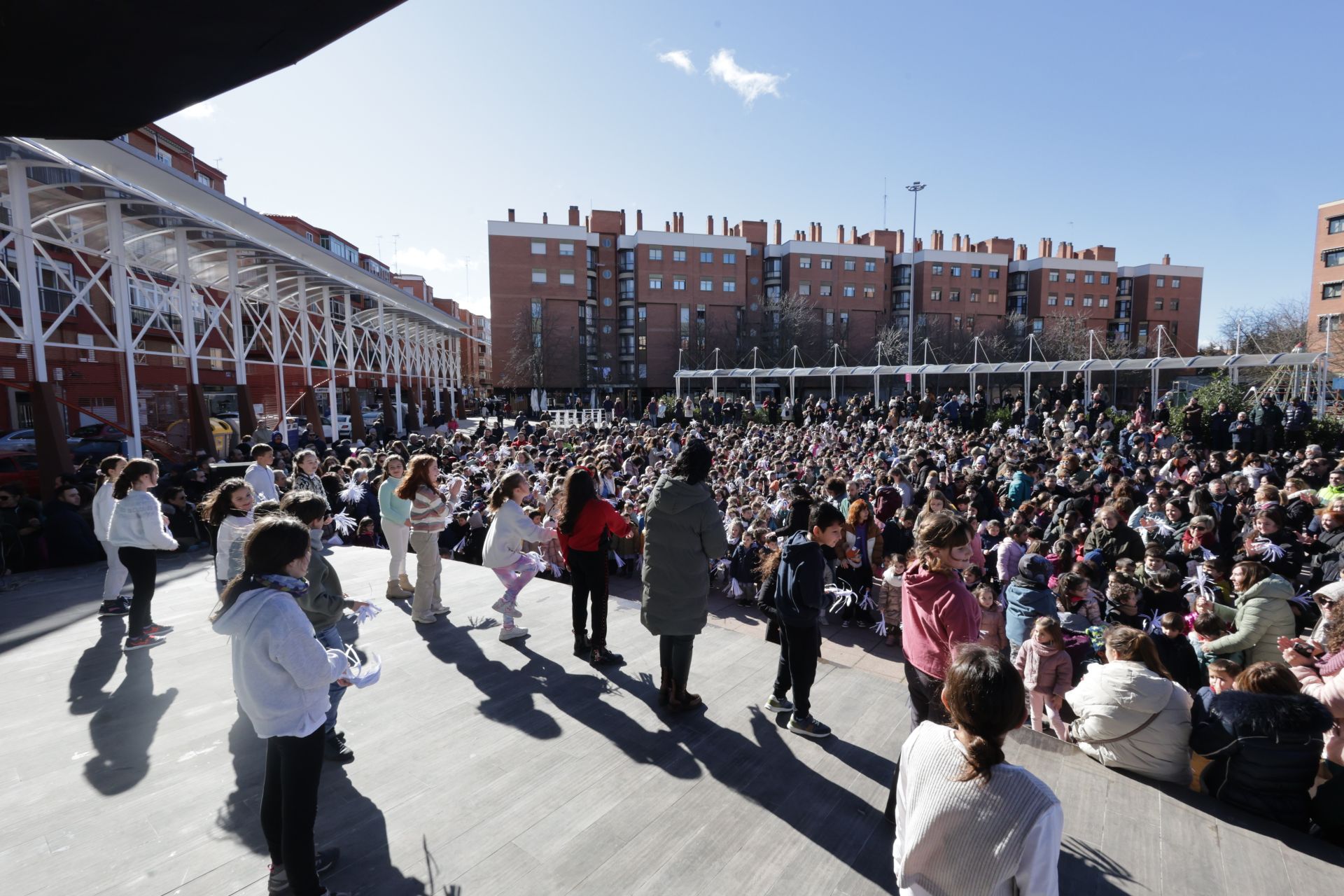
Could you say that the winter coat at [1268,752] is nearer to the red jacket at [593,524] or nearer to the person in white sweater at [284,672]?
the red jacket at [593,524]

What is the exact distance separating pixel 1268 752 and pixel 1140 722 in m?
0.47

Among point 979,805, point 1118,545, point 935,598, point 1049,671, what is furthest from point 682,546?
point 1118,545

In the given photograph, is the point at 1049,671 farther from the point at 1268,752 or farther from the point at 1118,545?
the point at 1118,545

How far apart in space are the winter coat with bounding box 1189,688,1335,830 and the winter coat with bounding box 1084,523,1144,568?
291cm

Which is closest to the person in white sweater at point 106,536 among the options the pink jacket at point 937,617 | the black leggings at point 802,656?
the black leggings at point 802,656

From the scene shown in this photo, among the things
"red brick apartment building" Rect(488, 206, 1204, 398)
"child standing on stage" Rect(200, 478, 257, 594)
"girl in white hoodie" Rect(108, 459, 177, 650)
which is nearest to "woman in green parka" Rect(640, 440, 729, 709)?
"child standing on stage" Rect(200, 478, 257, 594)

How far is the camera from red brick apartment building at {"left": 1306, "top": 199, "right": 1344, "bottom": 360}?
39.5 m

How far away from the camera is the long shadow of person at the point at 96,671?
12.3 feet

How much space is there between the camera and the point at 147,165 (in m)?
14.5

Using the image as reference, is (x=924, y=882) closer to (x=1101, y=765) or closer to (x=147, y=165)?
(x=1101, y=765)

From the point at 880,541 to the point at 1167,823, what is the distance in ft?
13.7

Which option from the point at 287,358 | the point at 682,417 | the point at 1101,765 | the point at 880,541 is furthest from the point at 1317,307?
the point at 287,358

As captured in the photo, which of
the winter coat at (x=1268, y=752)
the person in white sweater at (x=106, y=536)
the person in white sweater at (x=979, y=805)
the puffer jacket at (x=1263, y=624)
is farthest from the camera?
the person in white sweater at (x=106, y=536)

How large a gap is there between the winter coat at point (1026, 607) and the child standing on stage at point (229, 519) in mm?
5465
